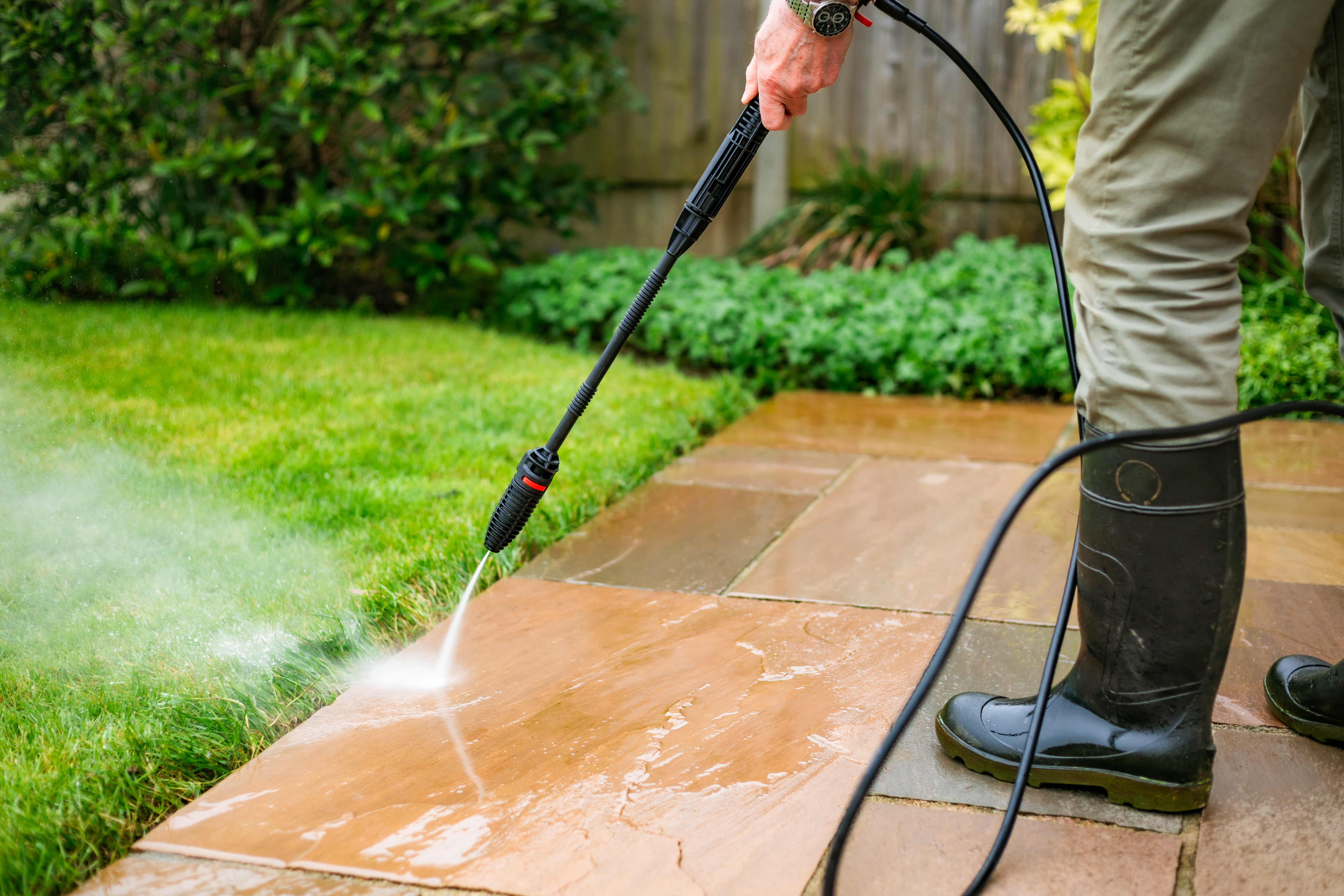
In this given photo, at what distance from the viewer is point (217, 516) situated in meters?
2.05

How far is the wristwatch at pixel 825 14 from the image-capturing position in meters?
1.25

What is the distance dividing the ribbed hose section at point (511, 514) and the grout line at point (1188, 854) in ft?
2.88

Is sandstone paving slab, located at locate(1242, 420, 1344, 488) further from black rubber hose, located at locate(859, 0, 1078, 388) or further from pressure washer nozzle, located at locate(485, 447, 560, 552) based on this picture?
pressure washer nozzle, located at locate(485, 447, 560, 552)

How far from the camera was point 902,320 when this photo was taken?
11.9 ft

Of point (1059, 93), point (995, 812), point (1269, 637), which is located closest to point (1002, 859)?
point (995, 812)

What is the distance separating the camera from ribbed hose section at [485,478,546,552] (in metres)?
1.49

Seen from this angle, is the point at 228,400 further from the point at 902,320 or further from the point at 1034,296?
the point at 1034,296

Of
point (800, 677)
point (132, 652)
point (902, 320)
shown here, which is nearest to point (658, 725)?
point (800, 677)

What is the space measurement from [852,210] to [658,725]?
3.76 meters

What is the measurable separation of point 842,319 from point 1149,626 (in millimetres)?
2651

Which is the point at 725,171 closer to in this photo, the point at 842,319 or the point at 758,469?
the point at 758,469

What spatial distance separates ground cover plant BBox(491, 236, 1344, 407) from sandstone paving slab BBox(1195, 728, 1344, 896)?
212 centimetres

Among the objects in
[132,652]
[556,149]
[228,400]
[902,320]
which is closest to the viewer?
[132,652]

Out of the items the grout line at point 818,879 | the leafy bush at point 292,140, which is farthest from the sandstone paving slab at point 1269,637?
the leafy bush at point 292,140
